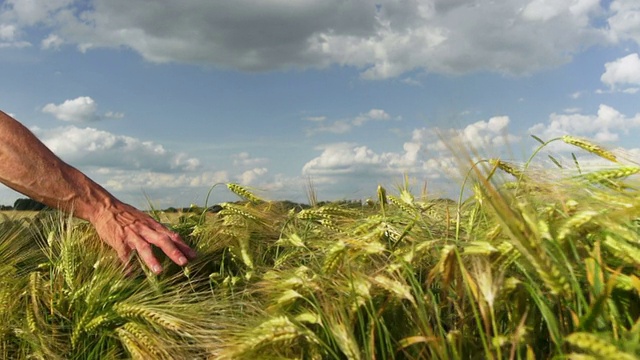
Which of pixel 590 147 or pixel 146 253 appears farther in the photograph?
pixel 146 253

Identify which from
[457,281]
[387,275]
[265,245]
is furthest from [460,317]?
[265,245]

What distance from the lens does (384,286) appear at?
4.85 ft

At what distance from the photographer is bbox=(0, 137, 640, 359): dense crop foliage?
4.37 ft

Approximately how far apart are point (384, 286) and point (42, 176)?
1.74m

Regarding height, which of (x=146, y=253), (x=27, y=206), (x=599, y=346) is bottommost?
(x=599, y=346)

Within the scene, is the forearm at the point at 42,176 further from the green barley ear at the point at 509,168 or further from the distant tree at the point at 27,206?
the green barley ear at the point at 509,168

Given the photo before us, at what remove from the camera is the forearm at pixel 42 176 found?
2.61m

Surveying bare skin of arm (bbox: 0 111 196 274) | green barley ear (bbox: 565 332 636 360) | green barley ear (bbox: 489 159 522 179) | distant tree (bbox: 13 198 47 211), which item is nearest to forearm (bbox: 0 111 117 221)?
bare skin of arm (bbox: 0 111 196 274)

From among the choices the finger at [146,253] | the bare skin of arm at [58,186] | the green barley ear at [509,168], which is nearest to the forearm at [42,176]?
the bare skin of arm at [58,186]

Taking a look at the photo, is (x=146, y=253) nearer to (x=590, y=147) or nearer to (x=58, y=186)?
(x=58, y=186)

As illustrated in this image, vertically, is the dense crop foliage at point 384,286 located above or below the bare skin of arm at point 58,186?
below

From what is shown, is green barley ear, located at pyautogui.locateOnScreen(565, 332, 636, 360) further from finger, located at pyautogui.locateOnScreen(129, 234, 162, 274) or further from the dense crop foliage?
finger, located at pyautogui.locateOnScreen(129, 234, 162, 274)

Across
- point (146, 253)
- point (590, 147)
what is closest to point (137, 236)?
point (146, 253)

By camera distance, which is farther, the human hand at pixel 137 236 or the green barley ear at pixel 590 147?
the human hand at pixel 137 236
